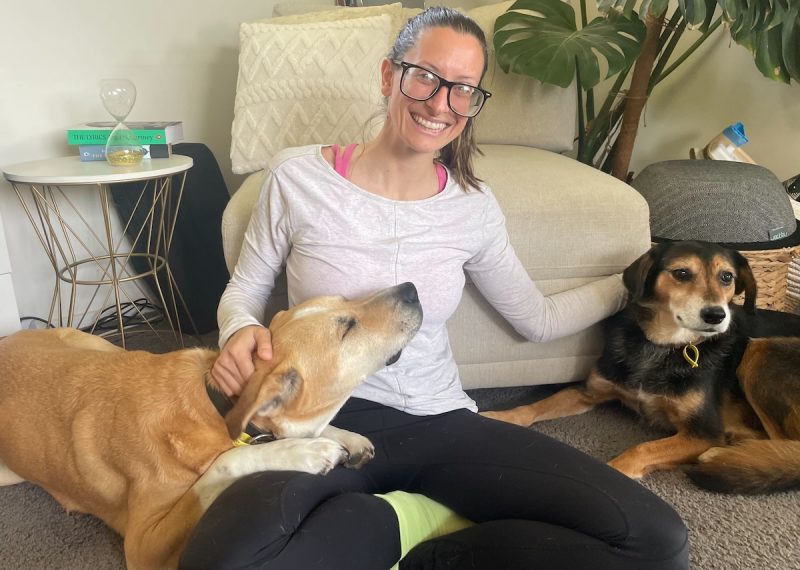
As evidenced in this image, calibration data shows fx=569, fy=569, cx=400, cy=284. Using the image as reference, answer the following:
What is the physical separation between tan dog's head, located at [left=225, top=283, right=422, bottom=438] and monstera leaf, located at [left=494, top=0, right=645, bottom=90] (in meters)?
1.27

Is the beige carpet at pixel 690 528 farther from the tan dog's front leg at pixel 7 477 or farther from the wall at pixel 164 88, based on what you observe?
the wall at pixel 164 88

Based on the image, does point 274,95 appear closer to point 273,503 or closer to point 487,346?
point 487,346

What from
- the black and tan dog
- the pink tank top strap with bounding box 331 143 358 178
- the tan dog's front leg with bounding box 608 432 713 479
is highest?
the pink tank top strap with bounding box 331 143 358 178

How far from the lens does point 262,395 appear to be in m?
1.02

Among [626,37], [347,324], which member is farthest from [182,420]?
[626,37]

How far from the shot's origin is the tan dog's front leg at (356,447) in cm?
121

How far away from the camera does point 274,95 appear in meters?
2.01

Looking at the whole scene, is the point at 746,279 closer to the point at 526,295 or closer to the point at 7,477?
the point at 526,295

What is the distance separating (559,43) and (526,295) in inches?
43.4

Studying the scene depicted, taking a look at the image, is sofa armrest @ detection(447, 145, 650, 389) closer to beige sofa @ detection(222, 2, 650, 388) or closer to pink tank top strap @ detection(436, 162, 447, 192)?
beige sofa @ detection(222, 2, 650, 388)

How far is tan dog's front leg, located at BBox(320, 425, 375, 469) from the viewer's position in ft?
3.97

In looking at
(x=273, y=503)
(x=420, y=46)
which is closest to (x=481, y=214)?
(x=420, y=46)

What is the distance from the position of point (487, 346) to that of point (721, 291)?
0.65 meters

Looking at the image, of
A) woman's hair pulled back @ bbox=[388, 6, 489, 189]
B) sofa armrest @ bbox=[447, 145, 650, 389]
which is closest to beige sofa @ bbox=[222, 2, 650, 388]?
sofa armrest @ bbox=[447, 145, 650, 389]
